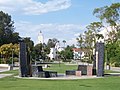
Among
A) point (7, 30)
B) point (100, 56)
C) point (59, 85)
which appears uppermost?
point (7, 30)

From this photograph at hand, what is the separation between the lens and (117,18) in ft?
260

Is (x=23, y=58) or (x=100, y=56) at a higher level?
(x=100, y=56)

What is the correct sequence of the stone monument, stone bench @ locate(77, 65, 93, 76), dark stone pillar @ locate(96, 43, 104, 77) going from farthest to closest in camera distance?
stone bench @ locate(77, 65, 93, 76) < dark stone pillar @ locate(96, 43, 104, 77) < the stone monument

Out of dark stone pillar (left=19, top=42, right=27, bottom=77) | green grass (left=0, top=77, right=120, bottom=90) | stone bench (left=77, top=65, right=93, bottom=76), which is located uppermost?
dark stone pillar (left=19, top=42, right=27, bottom=77)

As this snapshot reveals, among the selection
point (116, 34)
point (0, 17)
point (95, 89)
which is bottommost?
point (95, 89)

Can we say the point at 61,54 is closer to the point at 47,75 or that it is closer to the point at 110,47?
the point at 110,47

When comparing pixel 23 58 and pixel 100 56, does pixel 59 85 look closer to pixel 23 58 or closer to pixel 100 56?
pixel 23 58

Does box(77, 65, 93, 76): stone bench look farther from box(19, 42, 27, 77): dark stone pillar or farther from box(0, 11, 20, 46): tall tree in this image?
box(0, 11, 20, 46): tall tree

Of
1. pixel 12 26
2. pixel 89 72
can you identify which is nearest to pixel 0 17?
pixel 12 26

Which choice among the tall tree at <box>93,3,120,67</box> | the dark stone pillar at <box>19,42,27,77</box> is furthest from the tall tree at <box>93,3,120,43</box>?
the dark stone pillar at <box>19,42,27,77</box>

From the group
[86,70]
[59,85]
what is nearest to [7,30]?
[86,70]

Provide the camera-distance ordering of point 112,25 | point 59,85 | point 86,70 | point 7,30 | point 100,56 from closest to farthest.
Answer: point 59,85 → point 100,56 → point 86,70 → point 112,25 → point 7,30

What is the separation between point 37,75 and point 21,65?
2.08 m

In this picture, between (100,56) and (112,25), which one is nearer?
(100,56)
